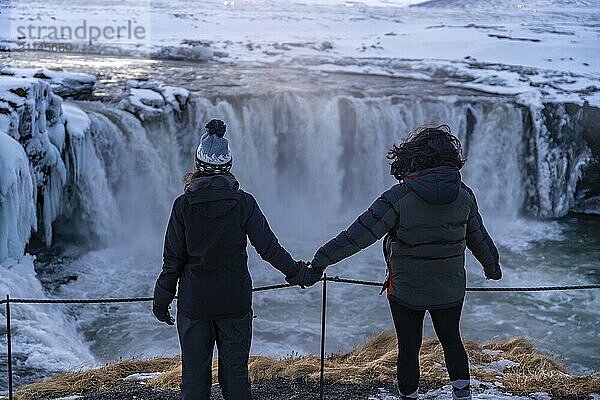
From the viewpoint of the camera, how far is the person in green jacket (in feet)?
11.2

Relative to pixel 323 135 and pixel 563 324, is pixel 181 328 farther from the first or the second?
pixel 323 135

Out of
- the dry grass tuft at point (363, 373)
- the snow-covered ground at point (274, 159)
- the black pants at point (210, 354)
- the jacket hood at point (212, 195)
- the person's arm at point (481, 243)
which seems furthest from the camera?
the snow-covered ground at point (274, 159)

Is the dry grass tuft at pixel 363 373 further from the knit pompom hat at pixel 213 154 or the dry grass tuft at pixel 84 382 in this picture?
the knit pompom hat at pixel 213 154

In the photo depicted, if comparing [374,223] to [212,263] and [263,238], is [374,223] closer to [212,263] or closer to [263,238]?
[263,238]

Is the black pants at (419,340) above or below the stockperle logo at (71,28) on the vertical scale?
below

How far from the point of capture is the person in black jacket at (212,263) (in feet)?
11.1

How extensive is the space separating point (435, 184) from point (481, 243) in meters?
0.50

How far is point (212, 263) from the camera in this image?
133 inches

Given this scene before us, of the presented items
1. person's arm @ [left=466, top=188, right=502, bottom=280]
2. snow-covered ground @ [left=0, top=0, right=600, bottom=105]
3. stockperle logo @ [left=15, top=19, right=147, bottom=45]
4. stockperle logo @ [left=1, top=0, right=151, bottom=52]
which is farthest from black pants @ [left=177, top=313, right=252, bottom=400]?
stockperle logo @ [left=15, top=19, right=147, bottom=45]

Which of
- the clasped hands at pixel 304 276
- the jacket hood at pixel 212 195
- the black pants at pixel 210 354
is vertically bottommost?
the black pants at pixel 210 354

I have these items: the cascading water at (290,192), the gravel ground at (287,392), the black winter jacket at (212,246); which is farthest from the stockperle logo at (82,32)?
the black winter jacket at (212,246)

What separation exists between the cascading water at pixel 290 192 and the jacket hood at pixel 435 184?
15.0 ft

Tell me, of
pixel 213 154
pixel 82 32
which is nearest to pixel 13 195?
pixel 213 154

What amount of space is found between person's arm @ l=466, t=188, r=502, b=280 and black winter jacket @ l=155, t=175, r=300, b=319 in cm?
98
